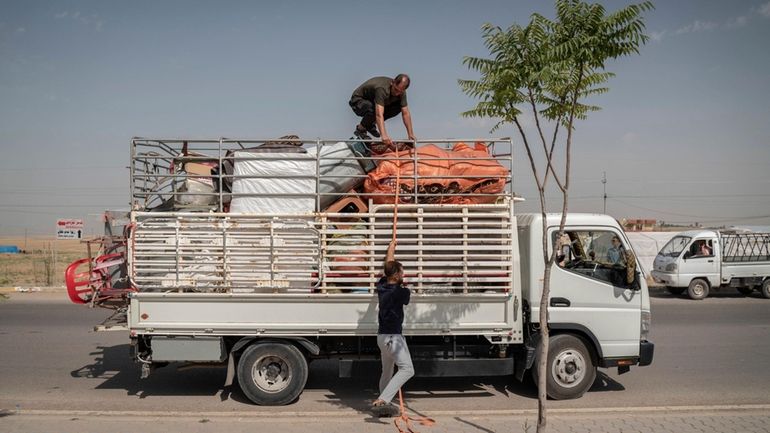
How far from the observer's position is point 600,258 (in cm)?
717

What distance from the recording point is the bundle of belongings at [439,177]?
6.62 metres

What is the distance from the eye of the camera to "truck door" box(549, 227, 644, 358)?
6.70 m

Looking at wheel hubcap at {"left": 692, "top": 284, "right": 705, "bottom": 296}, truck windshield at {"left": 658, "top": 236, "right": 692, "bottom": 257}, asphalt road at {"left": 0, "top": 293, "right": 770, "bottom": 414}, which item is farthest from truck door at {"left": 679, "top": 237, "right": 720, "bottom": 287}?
asphalt road at {"left": 0, "top": 293, "right": 770, "bottom": 414}

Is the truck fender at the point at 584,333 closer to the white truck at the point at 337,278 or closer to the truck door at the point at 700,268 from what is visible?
the white truck at the point at 337,278

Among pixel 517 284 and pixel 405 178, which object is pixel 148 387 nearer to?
pixel 405 178

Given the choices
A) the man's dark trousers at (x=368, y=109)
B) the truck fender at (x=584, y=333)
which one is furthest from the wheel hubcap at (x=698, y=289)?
the man's dark trousers at (x=368, y=109)

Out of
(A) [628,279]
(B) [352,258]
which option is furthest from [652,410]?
(B) [352,258]

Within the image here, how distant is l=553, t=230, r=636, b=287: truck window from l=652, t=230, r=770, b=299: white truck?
12.1 metres

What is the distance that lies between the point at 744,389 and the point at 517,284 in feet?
11.4

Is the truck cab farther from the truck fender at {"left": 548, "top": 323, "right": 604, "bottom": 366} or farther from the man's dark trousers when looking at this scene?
the man's dark trousers

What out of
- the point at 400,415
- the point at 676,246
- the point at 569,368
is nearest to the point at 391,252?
the point at 400,415

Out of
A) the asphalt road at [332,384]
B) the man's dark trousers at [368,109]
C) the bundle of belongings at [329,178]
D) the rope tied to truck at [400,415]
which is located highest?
the man's dark trousers at [368,109]

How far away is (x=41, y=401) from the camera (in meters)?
6.88

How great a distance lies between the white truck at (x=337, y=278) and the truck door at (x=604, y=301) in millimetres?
16
